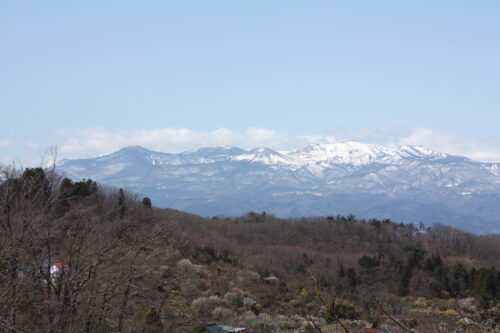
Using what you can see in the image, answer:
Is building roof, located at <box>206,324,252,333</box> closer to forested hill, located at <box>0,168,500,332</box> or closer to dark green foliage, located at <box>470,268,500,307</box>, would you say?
forested hill, located at <box>0,168,500,332</box>

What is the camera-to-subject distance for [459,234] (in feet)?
259

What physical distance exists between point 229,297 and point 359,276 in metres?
18.1

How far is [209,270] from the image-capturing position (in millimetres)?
45281

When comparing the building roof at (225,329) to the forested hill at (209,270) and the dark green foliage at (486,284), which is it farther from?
the dark green foliage at (486,284)

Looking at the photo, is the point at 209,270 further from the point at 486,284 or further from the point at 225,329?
the point at 486,284

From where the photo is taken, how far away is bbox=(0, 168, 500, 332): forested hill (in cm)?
1100

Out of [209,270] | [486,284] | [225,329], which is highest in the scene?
[225,329]

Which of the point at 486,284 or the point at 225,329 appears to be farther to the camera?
the point at 486,284

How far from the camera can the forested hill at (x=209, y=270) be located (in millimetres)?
11000

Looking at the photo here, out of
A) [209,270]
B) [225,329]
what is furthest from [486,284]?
[225,329]

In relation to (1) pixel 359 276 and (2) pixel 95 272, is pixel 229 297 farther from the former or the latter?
(2) pixel 95 272

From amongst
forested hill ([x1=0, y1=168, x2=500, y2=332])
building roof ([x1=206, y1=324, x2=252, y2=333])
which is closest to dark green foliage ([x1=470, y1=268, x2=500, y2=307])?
forested hill ([x1=0, y1=168, x2=500, y2=332])

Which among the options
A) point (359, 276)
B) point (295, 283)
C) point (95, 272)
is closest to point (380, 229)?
point (359, 276)

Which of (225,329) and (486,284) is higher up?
(225,329)
